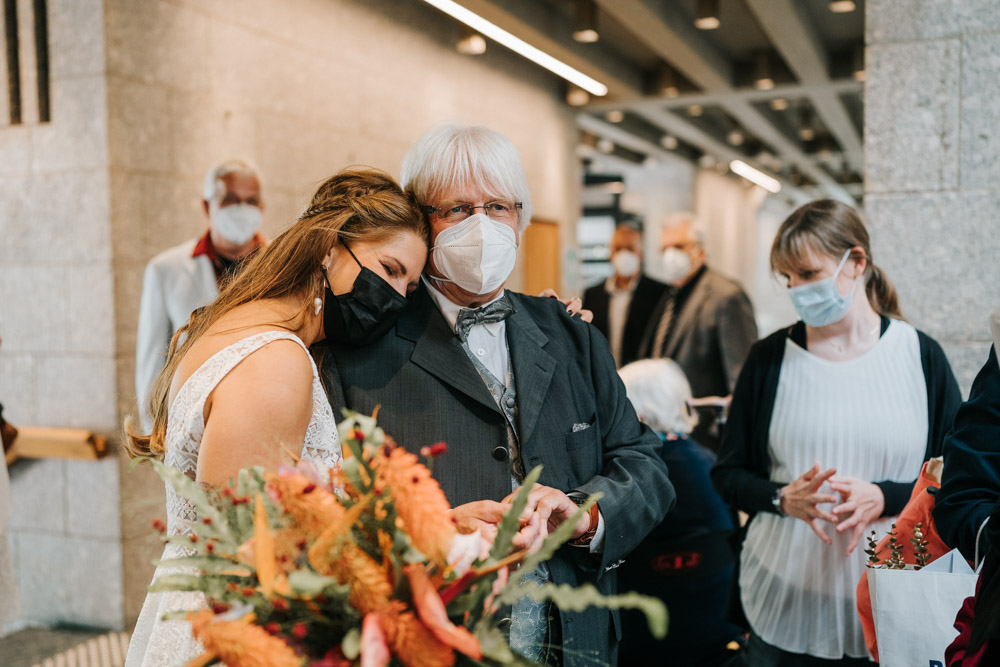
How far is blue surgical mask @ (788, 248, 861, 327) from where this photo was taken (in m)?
2.12

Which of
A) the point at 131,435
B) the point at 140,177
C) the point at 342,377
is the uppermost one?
the point at 140,177

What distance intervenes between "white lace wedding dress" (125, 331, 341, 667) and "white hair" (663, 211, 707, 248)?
4061 mm

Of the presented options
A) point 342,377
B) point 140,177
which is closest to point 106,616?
point 140,177

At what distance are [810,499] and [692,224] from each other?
3.56 meters

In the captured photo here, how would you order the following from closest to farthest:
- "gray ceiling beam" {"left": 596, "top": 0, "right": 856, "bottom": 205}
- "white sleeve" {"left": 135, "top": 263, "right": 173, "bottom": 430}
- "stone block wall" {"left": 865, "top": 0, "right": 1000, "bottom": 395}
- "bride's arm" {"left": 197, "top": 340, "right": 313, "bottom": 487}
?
1. "bride's arm" {"left": 197, "top": 340, "right": 313, "bottom": 487}
2. "stone block wall" {"left": 865, "top": 0, "right": 1000, "bottom": 395}
3. "white sleeve" {"left": 135, "top": 263, "right": 173, "bottom": 430}
4. "gray ceiling beam" {"left": 596, "top": 0, "right": 856, "bottom": 205}

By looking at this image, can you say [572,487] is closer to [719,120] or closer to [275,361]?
[275,361]

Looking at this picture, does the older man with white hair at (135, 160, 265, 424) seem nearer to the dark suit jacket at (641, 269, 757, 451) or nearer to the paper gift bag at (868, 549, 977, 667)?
the dark suit jacket at (641, 269, 757, 451)

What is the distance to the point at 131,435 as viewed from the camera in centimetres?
161

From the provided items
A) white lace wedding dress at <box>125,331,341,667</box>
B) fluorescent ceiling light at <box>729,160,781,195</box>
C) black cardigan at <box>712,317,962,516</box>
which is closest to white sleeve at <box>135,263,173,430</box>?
white lace wedding dress at <box>125,331,341,667</box>

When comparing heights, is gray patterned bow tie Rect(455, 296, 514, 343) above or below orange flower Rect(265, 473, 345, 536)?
above

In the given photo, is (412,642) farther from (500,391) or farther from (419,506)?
(500,391)

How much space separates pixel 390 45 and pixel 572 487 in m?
5.12

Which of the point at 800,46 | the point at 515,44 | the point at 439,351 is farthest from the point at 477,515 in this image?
the point at 800,46

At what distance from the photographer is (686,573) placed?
2473 mm
